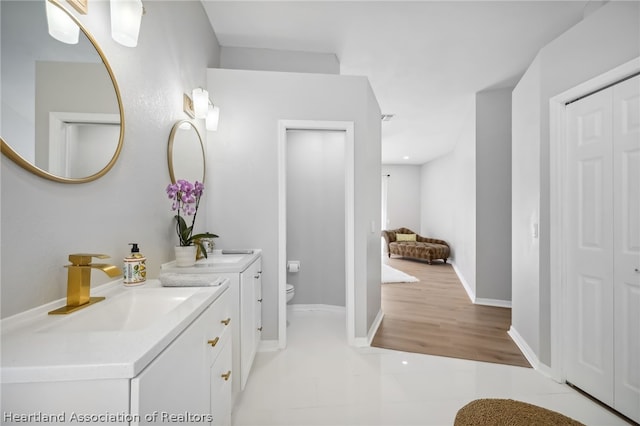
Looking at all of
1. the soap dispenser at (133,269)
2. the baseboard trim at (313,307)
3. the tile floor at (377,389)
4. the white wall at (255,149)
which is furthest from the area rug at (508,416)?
the baseboard trim at (313,307)

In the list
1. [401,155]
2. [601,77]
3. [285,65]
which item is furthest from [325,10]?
[401,155]

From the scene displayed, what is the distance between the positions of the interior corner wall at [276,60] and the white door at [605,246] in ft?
7.17

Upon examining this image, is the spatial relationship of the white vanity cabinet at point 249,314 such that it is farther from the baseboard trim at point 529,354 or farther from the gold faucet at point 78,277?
the baseboard trim at point 529,354

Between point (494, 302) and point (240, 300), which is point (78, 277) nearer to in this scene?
point (240, 300)

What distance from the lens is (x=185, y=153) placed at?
2.03 metres

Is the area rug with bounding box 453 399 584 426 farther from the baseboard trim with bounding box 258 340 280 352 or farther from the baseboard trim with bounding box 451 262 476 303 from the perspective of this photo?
the baseboard trim with bounding box 451 262 476 303

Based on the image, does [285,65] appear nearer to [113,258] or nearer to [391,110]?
[391,110]

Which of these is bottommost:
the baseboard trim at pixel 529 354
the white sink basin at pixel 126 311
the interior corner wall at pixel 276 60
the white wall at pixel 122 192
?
the baseboard trim at pixel 529 354

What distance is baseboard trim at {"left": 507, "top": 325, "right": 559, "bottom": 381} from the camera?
218 centimetres

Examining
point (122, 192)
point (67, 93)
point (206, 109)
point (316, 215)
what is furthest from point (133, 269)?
point (316, 215)

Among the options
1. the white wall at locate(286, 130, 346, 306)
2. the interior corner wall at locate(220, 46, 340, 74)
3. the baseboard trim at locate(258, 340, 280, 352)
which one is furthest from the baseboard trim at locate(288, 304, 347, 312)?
the interior corner wall at locate(220, 46, 340, 74)

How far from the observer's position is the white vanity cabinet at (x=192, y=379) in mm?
644

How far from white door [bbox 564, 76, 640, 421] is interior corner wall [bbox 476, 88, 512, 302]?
1902 mm

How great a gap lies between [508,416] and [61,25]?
2.13m
